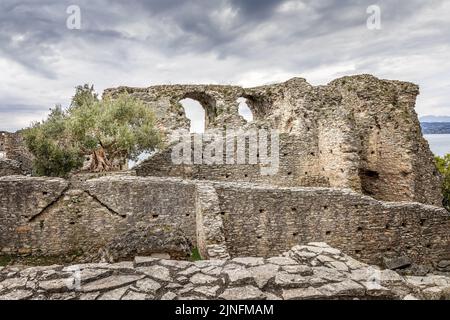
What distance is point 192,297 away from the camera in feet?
14.4

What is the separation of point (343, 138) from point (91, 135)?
11522 mm

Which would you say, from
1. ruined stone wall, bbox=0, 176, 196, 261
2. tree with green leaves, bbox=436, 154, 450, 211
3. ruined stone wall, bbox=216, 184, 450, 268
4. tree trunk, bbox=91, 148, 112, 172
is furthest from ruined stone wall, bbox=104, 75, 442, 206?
tree with green leaves, bbox=436, 154, 450, 211

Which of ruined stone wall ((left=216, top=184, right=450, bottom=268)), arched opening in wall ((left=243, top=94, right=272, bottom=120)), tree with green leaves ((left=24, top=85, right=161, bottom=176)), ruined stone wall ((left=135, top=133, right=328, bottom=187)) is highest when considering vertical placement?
arched opening in wall ((left=243, top=94, right=272, bottom=120))

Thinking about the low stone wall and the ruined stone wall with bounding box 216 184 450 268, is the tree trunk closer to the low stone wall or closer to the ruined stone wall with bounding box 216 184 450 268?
the low stone wall

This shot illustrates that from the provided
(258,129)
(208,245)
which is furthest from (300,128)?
(208,245)

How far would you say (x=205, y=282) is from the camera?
476 centimetres

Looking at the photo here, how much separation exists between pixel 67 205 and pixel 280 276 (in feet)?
21.5

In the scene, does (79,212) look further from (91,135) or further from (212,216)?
(91,135)

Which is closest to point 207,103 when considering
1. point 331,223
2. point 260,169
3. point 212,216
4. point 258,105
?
point 258,105

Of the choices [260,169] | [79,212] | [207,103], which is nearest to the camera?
[79,212]

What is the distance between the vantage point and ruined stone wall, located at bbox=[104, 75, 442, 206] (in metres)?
16.9

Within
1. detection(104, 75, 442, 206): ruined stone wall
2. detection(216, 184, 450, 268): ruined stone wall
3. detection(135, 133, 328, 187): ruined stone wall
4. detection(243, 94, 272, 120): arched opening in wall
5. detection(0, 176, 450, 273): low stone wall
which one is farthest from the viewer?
detection(243, 94, 272, 120): arched opening in wall

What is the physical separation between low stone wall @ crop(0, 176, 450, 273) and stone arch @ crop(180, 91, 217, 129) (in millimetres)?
11647
